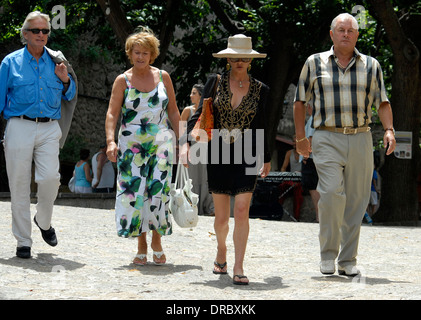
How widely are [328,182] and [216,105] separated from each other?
1104 mm

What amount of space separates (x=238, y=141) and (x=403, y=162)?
1056 cm

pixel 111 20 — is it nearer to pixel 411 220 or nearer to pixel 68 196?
pixel 68 196

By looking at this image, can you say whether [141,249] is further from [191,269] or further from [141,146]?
[141,146]

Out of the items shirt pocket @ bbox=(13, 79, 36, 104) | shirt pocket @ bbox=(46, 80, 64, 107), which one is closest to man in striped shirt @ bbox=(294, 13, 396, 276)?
shirt pocket @ bbox=(46, 80, 64, 107)

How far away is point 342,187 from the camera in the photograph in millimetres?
7461

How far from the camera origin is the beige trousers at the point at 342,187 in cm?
743

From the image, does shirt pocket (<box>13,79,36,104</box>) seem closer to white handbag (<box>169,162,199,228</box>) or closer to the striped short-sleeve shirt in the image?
white handbag (<box>169,162,199,228</box>)

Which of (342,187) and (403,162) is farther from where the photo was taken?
(403,162)

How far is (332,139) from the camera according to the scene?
745cm

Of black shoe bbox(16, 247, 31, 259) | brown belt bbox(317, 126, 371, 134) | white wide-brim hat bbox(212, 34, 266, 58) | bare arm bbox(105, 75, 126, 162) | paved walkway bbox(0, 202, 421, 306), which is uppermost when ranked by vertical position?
white wide-brim hat bbox(212, 34, 266, 58)

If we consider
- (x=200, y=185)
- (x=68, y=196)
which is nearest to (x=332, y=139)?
(x=200, y=185)

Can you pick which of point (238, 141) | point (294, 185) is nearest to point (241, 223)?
point (238, 141)

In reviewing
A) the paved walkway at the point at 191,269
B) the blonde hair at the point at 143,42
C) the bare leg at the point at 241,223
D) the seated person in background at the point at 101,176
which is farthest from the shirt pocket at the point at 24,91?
the seated person in background at the point at 101,176

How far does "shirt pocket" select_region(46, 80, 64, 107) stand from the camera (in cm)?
791
